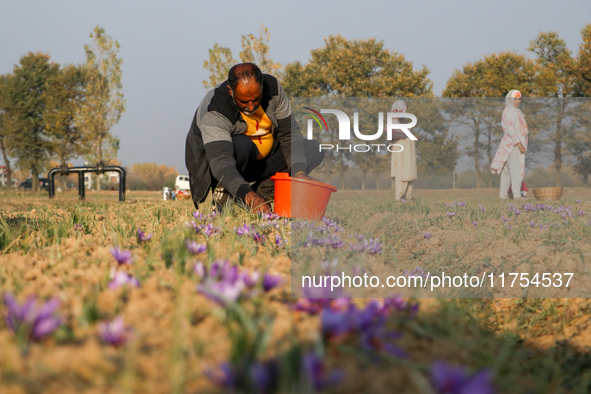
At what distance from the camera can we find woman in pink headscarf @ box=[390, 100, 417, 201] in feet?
29.2

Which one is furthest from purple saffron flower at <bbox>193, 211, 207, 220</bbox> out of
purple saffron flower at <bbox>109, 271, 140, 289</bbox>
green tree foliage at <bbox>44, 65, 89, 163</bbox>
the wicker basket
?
green tree foliage at <bbox>44, 65, 89, 163</bbox>

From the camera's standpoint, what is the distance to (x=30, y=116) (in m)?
25.7

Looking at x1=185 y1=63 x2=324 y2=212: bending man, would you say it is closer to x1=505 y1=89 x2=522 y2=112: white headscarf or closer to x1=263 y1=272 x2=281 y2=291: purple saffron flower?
x1=263 y1=272 x2=281 y2=291: purple saffron flower

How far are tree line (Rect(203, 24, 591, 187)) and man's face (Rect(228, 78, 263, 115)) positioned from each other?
6477 millimetres

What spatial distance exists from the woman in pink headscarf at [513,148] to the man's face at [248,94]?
662cm

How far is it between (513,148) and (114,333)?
9.39 m

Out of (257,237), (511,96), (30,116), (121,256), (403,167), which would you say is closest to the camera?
(121,256)

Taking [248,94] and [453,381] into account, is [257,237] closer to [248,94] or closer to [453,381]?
[248,94]

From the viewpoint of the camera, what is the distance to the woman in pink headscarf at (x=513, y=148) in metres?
8.77

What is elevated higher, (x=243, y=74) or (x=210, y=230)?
(x=243, y=74)

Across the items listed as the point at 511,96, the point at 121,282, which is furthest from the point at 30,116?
the point at 121,282

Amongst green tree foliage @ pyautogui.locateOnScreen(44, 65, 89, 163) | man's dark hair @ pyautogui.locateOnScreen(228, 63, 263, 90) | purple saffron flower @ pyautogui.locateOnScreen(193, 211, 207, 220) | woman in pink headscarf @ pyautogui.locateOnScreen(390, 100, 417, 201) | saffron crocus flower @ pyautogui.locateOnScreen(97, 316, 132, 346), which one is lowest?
saffron crocus flower @ pyautogui.locateOnScreen(97, 316, 132, 346)

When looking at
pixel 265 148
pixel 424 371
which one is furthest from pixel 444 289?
pixel 265 148

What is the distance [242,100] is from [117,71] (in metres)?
22.4
